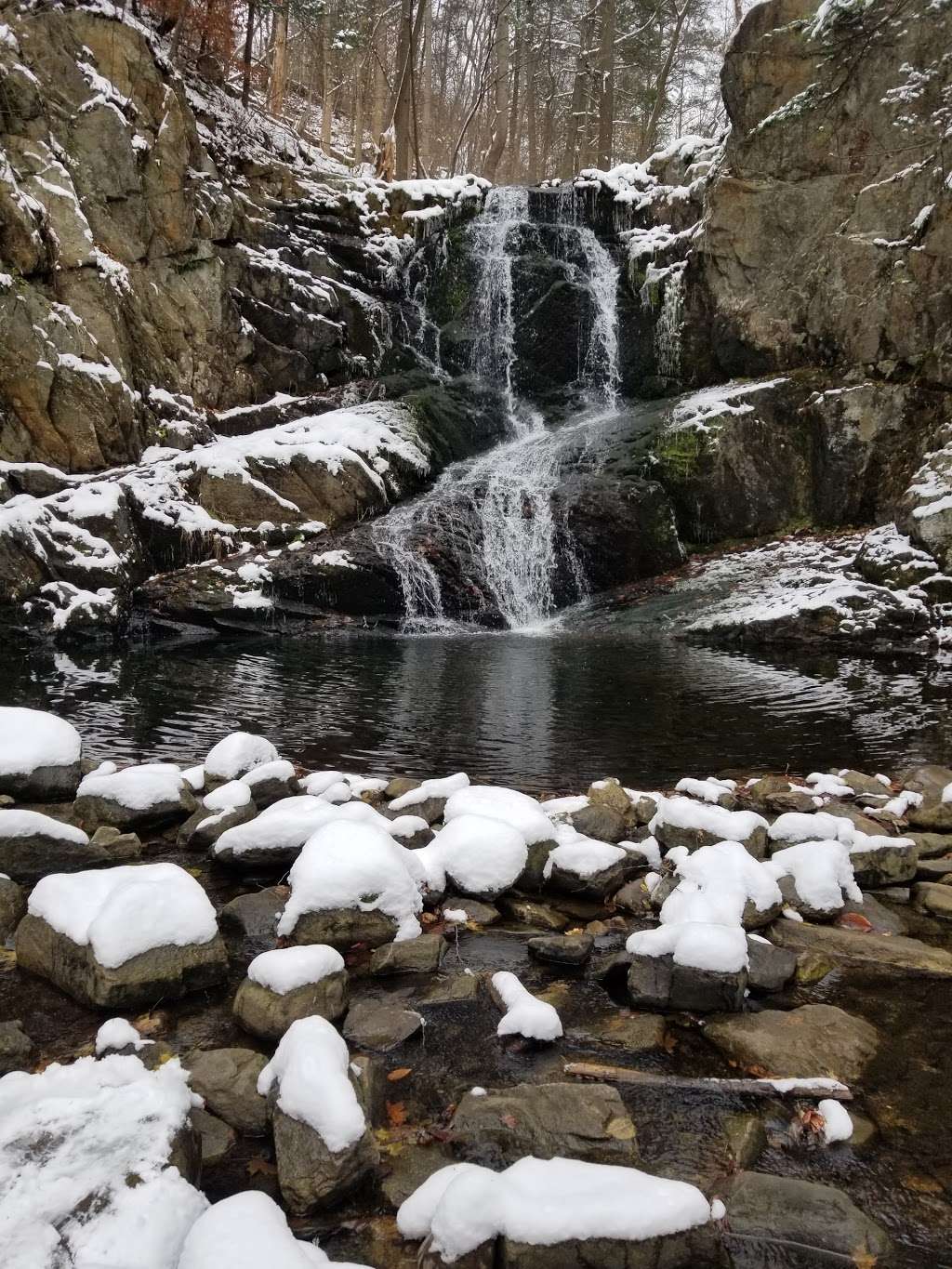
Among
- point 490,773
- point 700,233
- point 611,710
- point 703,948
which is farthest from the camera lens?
point 700,233

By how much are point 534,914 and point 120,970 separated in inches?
73.9

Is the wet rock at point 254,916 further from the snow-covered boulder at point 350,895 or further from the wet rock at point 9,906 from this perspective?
the wet rock at point 9,906

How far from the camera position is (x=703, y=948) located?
3.05 meters

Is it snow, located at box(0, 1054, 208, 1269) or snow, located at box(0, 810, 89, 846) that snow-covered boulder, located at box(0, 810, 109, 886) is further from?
snow, located at box(0, 1054, 208, 1269)

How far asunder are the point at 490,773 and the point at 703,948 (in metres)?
3.46

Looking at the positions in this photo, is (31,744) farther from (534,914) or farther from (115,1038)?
(534,914)

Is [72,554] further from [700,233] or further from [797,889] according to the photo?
[700,233]

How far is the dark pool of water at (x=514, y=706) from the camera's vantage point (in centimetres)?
687

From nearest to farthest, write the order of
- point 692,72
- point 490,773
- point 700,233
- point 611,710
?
point 490,773
point 611,710
point 700,233
point 692,72

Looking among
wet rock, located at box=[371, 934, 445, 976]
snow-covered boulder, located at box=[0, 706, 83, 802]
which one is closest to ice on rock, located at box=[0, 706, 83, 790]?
snow-covered boulder, located at box=[0, 706, 83, 802]

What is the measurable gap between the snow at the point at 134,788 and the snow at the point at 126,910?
129 centimetres

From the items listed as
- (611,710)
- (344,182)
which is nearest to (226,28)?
(344,182)

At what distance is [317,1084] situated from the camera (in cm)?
223

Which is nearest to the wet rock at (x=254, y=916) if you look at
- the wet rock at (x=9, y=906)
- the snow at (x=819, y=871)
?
the wet rock at (x=9, y=906)
